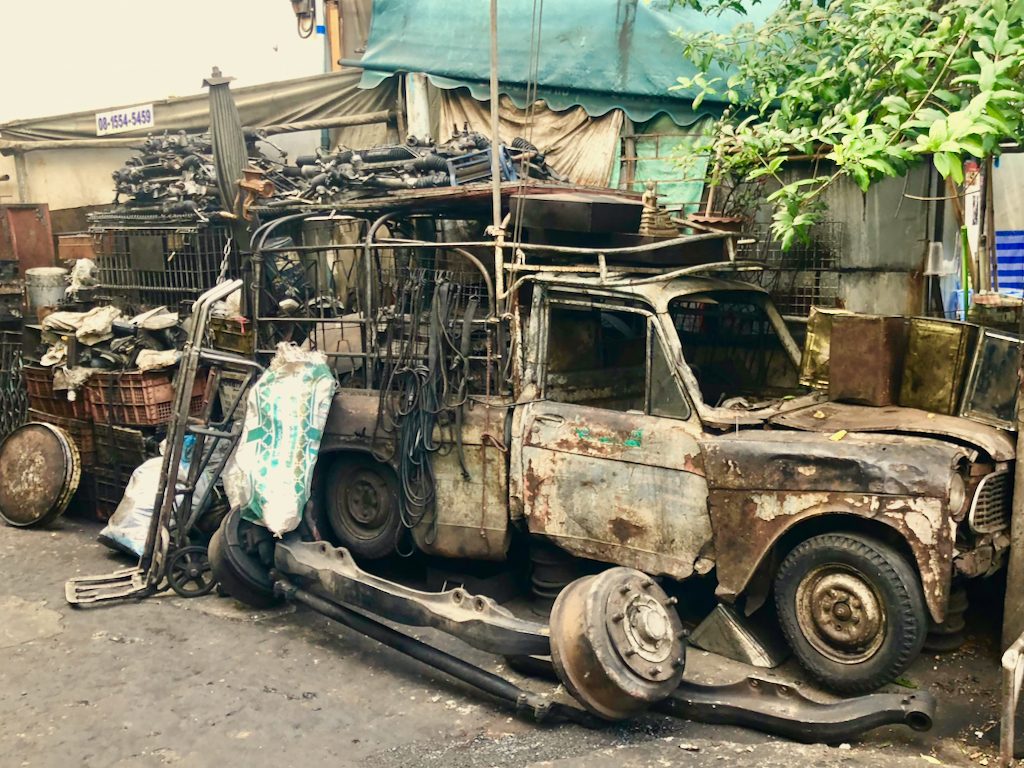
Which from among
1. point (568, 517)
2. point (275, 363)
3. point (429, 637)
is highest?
point (275, 363)

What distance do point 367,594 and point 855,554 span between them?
2563 mm

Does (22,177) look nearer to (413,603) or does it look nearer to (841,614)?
(413,603)

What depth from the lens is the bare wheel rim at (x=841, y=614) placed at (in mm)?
4488

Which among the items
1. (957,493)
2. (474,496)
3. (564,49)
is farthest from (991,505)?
(564,49)

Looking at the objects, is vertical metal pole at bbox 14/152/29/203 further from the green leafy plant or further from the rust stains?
the rust stains

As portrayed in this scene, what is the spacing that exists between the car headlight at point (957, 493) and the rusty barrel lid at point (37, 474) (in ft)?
21.8

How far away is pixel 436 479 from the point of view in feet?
19.4

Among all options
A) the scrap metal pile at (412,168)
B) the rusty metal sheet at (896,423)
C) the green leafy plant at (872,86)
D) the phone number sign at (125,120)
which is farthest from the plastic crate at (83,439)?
the rusty metal sheet at (896,423)

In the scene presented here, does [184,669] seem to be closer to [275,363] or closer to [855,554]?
[275,363]

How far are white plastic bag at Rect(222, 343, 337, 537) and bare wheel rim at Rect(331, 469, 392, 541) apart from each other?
50 centimetres

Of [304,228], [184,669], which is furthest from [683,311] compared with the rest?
[304,228]

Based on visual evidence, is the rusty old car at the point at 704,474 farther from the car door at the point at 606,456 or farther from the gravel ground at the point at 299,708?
the gravel ground at the point at 299,708

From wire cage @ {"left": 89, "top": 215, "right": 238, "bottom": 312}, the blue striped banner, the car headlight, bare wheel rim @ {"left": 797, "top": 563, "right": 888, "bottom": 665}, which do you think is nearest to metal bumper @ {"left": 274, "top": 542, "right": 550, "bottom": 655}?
bare wheel rim @ {"left": 797, "top": 563, "right": 888, "bottom": 665}

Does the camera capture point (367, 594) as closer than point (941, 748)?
No
